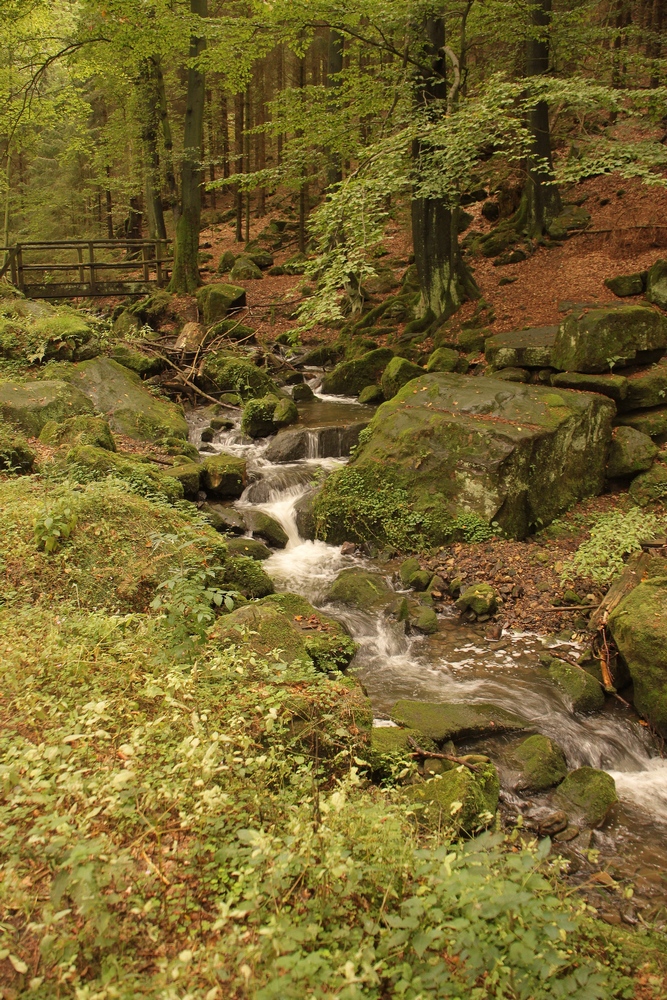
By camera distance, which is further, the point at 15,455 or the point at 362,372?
the point at 362,372

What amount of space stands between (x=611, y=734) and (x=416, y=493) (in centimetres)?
423

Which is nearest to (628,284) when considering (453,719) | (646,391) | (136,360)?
(646,391)

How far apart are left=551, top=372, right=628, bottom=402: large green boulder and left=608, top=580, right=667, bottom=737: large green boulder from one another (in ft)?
14.0

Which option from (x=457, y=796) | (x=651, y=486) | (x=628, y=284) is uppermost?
(x=628, y=284)

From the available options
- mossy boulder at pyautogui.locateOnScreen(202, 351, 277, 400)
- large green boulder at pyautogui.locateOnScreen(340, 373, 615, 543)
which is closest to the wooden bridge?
mossy boulder at pyautogui.locateOnScreen(202, 351, 277, 400)

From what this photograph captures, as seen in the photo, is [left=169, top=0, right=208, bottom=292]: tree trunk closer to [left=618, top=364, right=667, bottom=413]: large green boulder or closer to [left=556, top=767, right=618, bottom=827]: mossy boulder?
[left=618, top=364, right=667, bottom=413]: large green boulder

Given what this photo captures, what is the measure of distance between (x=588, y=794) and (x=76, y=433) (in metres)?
7.04

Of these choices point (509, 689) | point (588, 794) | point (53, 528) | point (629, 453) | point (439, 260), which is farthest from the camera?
point (439, 260)

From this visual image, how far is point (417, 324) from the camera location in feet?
48.8

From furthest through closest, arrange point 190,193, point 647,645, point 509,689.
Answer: point 190,193 → point 509,689 → point 647,645

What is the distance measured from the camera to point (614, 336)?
9.74 m

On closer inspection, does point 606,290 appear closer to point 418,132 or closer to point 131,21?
point 418,132

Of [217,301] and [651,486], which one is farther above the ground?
[217,301]

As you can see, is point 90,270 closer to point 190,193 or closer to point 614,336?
point 190,193
